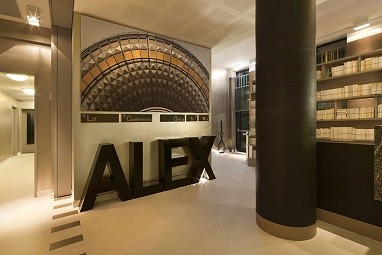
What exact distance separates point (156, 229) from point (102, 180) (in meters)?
1.34

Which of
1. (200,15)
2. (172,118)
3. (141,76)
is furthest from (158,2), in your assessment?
(172,118)

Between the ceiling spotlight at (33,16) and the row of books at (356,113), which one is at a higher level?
the ceiling spotlight at (33,16)

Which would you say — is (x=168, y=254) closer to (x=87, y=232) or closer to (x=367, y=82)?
(x=87, y=232)

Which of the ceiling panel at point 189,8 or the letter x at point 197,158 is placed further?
the letter x at point 197,158

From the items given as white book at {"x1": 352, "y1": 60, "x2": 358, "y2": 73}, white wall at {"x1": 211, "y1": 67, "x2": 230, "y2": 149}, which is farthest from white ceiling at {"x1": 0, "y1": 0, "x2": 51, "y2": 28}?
white wall at {"x1": 211, "y1": 67, "x2": 230, "y2": 149}

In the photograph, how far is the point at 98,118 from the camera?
10.7 ft

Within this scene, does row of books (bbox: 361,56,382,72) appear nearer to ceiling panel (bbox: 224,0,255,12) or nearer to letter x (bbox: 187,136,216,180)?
ceiling panel (bbox: 224,0,255,12)

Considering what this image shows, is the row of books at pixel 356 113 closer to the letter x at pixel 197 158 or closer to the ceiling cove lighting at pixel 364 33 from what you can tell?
the ceiling cove lighting at pixel 364 33

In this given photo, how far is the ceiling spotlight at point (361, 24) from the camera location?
4.09 metres

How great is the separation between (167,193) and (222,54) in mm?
5092

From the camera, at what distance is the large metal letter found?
2.94 m

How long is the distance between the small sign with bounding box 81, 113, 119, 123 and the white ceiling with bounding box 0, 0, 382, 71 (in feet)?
5.35

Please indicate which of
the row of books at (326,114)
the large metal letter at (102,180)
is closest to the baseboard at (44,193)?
the large metal letter at (102,180)

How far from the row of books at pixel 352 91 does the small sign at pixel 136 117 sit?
13.6ft
